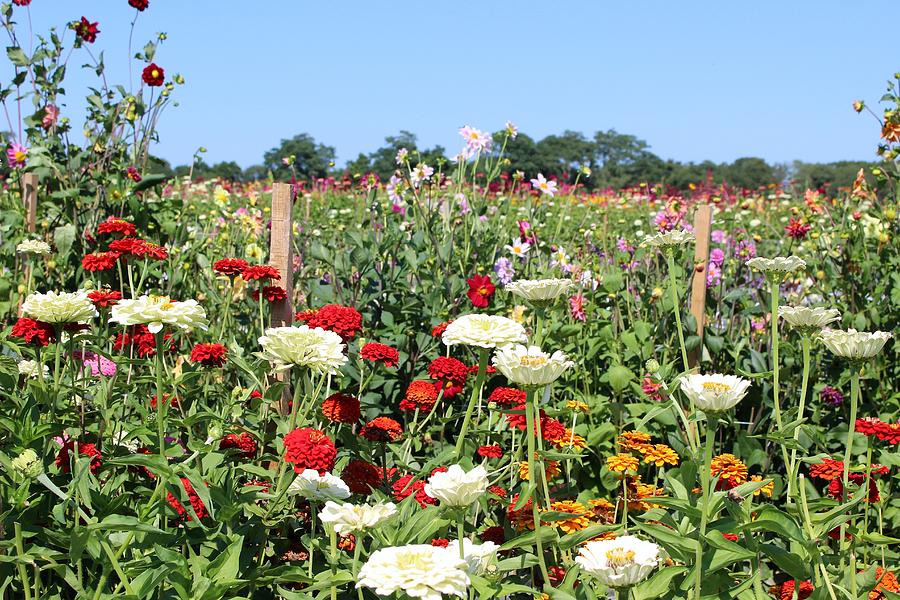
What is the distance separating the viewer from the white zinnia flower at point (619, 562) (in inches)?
53.6

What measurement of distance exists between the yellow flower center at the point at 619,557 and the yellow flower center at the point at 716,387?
11.8 inches

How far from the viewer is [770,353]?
3166 mm

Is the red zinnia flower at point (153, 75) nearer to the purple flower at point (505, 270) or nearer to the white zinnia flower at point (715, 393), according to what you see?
the purple flower at point (505, 270)

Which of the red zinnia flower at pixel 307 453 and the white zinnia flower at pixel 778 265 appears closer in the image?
the red zinnia flower at pixel 307 453

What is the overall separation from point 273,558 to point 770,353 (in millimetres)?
2000

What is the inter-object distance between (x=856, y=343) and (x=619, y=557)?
2.52ft

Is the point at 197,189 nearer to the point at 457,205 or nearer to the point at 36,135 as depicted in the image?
the point at 36,135

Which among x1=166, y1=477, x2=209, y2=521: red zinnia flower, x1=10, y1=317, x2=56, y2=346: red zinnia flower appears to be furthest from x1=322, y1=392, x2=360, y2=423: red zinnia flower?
x1=10, y1=317, x2=56, y2=346: red zinnia flower

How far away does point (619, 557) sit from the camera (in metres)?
1.40

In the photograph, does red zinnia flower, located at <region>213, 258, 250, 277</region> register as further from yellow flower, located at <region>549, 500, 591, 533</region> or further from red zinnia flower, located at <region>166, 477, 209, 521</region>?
yellow flower, located at <region>549, 500, 591, 533</region>

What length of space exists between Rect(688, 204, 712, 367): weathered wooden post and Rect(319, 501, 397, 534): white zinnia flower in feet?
6.28

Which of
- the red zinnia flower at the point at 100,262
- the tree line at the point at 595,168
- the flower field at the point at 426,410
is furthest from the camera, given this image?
the tree line at the point at 595,168

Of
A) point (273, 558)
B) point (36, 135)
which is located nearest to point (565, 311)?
point (273, 558)

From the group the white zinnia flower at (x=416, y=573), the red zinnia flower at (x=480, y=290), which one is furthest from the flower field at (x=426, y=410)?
the red zinnia flower at (x=480, y=290)
